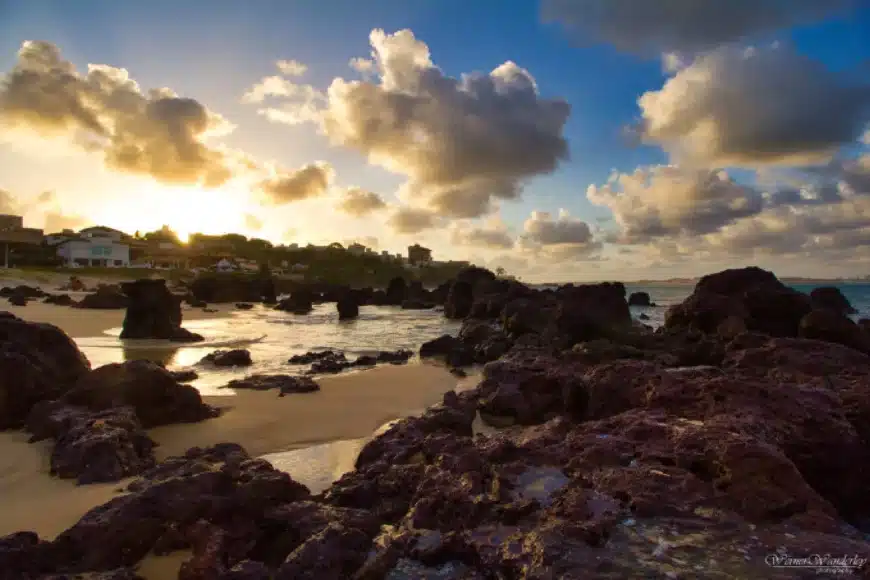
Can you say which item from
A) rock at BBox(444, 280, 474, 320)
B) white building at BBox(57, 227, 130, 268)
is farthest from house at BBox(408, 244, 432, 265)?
rock at BBox(444, 280, 474, 320)

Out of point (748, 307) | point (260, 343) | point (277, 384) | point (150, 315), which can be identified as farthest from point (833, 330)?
point (150, 315)

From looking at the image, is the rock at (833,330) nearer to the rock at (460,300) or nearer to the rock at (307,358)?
the rock at (307,358)

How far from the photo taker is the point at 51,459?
672 cm

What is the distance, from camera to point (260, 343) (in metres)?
23.0

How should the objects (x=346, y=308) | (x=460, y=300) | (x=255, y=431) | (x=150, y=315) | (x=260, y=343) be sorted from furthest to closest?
(x=460, y=300) < (x=346, y=308) < (x=260, y=343) < (x=150, y=315) < (x=255, y=431)

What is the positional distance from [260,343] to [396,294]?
42297 mm

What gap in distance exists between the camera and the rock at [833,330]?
51.9 feet

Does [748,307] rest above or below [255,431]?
above

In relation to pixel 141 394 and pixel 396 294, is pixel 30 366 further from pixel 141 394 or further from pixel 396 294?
pixel 396 294

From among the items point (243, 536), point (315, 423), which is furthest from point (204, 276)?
point (243, 536)

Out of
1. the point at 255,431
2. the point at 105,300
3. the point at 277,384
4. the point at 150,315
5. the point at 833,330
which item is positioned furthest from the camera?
the point at 105,300

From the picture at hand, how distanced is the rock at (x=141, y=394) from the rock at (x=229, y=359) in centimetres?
676

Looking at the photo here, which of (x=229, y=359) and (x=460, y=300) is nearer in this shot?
(x=229, y=359)

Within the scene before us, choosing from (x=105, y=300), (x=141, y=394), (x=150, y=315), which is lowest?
(x=141, y=394)
